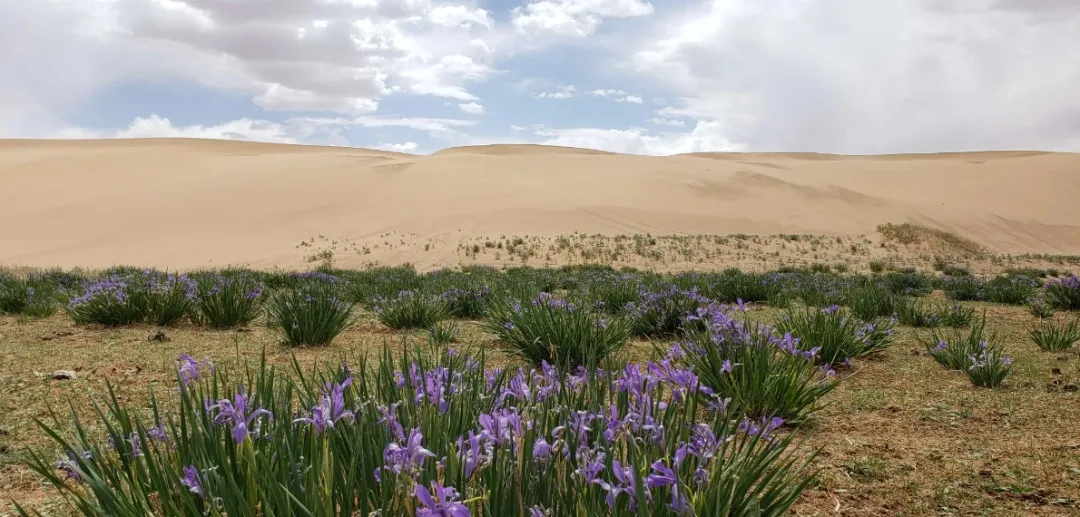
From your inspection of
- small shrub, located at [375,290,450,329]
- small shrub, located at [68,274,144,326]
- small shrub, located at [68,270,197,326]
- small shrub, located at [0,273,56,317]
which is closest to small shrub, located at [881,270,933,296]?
small shrub, located at [375,290,450,329]

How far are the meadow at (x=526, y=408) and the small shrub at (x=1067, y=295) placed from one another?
0.08 ft

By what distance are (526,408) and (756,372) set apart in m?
2.33

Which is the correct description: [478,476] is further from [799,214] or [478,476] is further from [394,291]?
[799,214]

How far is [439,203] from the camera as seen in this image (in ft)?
123

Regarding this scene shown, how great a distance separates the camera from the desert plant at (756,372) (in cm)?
359

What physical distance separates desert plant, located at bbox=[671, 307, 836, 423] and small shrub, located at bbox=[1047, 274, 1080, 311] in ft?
24.5

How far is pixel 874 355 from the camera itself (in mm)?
5836

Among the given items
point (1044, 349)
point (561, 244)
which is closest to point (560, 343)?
point (1044, 349)

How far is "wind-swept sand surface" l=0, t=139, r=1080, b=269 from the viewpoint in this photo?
1227 inches

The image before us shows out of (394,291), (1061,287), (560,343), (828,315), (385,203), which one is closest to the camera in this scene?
(560,343)

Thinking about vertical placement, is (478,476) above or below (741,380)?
above

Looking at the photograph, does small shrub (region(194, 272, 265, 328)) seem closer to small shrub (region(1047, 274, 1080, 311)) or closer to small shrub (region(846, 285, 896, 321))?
small shrub (region(846, 285, 896, 321))

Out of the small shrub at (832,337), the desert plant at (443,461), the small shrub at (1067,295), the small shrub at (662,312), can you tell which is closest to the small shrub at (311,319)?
the small shrub at (662,312)

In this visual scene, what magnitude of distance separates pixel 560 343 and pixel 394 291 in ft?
18.4
